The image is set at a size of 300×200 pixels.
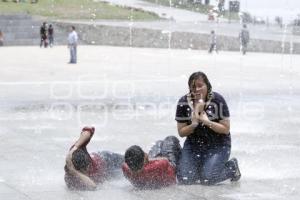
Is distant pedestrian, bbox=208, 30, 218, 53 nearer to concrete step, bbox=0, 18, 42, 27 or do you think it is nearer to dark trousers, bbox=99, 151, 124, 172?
concrete step, bbox=0, 18, 42, 27

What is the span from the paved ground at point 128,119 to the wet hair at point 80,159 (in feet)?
0.89

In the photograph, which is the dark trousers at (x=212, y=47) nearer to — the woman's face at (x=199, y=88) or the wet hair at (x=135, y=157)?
the woman's face at (x=199, y=88)

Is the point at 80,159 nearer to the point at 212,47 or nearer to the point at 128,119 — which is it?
the point at 128,119

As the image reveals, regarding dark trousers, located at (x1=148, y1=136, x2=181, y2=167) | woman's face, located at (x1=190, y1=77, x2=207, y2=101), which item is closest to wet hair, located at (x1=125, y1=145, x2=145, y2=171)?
dark trousers, located at (x1=148, y1=136, x2=181, y2=167)

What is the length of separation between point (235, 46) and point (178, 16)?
65.1 feet

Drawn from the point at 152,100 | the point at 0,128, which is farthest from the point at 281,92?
the point at 0,128

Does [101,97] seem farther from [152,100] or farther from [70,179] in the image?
[70,179]

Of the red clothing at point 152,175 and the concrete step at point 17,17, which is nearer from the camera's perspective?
the red clothing at point 152,175

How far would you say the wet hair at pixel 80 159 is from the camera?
7.89 meters

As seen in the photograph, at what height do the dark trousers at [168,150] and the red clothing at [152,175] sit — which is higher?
the dark trousers at [168,150]

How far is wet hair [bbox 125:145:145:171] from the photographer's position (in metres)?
7.81

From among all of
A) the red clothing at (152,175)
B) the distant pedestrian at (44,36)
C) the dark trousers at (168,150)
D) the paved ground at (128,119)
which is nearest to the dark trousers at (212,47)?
the distant pedestrian at (44,36)

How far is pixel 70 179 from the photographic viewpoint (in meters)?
7.99

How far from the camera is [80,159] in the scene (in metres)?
7.90
